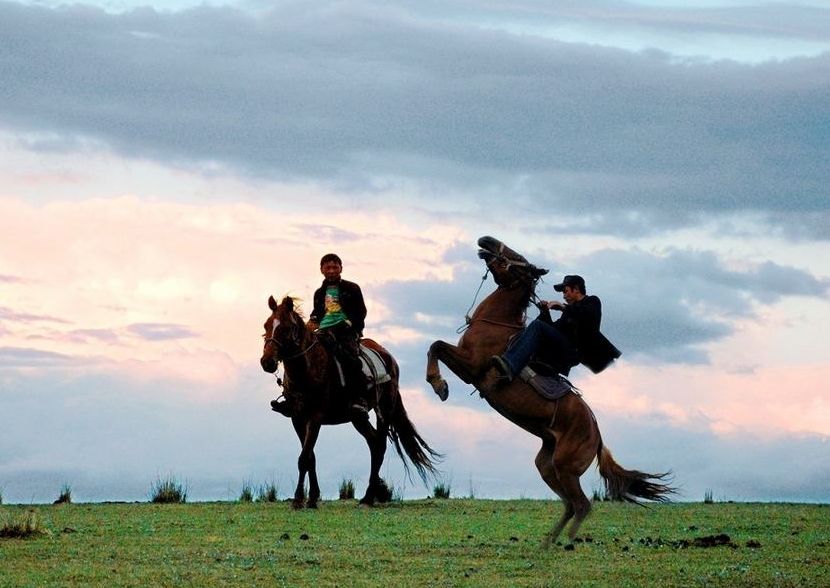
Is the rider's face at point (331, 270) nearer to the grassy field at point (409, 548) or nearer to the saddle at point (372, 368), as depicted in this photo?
the saddle at point (372, 368)

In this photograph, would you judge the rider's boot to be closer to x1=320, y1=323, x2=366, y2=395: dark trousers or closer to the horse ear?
the horse ear

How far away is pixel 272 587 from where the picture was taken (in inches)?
436

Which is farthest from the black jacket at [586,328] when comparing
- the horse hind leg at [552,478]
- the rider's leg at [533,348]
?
the horse hind leg at [552,478]

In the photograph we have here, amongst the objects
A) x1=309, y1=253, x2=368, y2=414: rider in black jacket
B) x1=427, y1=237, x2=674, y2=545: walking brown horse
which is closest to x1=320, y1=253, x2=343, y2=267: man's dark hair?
x1=309, y1=253, x2=368, y2=414: rider in black jacket

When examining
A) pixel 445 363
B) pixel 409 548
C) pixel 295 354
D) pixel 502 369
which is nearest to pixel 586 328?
pixel 502 369

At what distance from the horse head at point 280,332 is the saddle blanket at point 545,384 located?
531 cm

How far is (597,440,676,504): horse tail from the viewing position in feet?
47.5

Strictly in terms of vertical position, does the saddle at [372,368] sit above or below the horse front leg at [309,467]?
above

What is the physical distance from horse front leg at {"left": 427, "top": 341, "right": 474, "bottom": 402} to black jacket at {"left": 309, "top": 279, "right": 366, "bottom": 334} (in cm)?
555

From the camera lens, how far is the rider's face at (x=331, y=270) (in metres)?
19.6

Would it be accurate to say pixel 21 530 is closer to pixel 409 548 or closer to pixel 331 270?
pixel 409 548

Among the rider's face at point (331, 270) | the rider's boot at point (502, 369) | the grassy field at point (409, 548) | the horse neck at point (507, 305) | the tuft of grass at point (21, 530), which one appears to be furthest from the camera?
the rider's face at point (331, 270)

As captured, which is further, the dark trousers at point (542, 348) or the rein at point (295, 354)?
the rein at point (295, 354)

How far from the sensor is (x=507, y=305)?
574 inches
